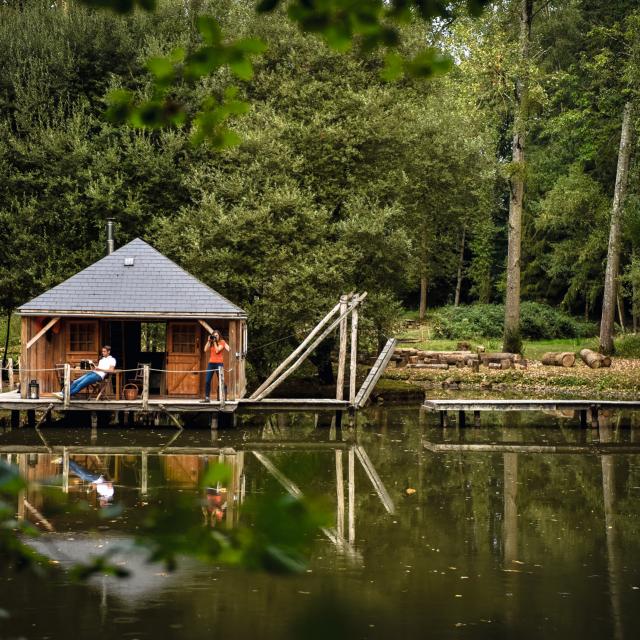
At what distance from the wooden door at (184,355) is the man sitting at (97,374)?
1.79m

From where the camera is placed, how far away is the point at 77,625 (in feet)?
28.8

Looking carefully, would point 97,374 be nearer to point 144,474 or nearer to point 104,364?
point 104,364

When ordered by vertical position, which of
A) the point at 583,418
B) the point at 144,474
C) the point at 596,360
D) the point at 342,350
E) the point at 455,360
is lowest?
the point at 144,474

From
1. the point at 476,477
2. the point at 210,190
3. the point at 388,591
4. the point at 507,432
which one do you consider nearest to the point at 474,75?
the point at 210,190

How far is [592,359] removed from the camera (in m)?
31.8

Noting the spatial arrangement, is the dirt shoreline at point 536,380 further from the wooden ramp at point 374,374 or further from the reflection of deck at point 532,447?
the reflection of deck at point 532,447

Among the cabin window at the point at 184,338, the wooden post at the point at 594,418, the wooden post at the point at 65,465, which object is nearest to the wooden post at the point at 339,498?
the wooden post at the point at 65,465

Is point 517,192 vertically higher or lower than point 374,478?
higher

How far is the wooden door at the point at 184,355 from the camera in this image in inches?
927

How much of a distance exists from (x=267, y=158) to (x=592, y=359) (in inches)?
474

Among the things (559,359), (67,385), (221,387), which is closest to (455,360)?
(559,359)

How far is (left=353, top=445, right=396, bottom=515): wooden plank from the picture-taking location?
1457 cm

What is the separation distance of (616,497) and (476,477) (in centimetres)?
241

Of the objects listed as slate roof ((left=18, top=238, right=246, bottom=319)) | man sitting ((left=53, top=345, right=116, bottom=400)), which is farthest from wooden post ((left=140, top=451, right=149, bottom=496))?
slate roof ((left=18, top=238, right=246, bottom=319))
